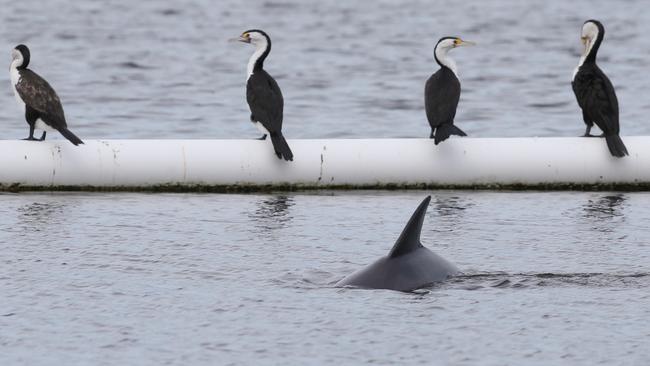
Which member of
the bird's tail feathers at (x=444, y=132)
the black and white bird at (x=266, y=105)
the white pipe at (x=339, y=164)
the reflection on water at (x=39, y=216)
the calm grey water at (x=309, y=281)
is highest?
the black and white bird at (x=266, y=105)

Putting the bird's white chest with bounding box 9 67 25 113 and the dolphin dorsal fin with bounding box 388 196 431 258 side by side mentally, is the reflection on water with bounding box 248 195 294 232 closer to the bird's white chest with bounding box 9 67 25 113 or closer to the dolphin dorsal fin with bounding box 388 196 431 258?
the bird's white chest with bounding box 9 67 25 113

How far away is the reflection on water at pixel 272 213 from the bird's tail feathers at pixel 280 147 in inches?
16.7

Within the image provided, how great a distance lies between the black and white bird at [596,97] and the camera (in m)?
18.3

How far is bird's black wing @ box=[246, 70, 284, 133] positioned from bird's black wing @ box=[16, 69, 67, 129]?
80.3 inches

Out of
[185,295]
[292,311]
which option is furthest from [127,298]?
[292,311]

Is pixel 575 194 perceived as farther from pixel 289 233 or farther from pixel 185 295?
pixel 185 295

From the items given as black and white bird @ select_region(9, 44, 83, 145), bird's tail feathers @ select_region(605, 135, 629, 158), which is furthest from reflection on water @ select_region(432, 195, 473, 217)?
black and white bird @ select_region(9, 44, 83, 145)

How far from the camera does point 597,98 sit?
1853cm

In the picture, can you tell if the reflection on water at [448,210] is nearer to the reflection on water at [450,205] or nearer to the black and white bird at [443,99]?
the reflection on water at [450,205]

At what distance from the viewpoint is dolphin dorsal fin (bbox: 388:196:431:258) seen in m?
11.9

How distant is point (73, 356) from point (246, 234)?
4822 mm

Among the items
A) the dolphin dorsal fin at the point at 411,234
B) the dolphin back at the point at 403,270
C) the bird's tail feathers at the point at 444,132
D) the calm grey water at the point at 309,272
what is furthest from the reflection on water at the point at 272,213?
the dolphin dorsal fin at the point at 411,234

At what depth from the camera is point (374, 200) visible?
57.9ft

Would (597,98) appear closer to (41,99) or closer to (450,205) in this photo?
(450,205)
